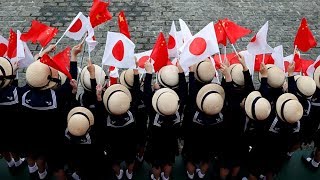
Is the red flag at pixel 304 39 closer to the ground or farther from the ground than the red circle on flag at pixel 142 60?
farther from the ground

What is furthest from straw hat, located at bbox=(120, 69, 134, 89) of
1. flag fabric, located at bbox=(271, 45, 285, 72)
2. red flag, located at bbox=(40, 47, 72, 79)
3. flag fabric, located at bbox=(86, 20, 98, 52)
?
flag fabric, located at bbox=(271, 45, 285, 72)

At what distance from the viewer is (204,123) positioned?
4.40 meters

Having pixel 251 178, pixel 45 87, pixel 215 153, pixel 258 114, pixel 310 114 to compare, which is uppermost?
pixel 45 87

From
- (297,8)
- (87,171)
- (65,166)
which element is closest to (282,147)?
(87,171)

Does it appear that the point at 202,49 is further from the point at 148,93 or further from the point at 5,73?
the point at 5,73

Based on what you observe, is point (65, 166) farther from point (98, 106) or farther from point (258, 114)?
point (258, 114)

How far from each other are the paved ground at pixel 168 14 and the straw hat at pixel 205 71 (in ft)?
11.2

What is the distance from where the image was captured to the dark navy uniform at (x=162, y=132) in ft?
14.2

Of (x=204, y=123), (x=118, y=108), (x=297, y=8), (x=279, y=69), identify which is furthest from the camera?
(x=297, y=8)

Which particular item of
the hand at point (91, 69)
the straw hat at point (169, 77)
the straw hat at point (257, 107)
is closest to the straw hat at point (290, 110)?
the straw hat at point (257, 107)

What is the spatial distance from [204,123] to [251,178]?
3.44 feet

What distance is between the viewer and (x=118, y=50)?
4500mm

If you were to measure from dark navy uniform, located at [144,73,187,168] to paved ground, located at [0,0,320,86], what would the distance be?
136 inches

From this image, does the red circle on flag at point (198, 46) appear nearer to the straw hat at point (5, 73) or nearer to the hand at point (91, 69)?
the hand at point (91, 69)
